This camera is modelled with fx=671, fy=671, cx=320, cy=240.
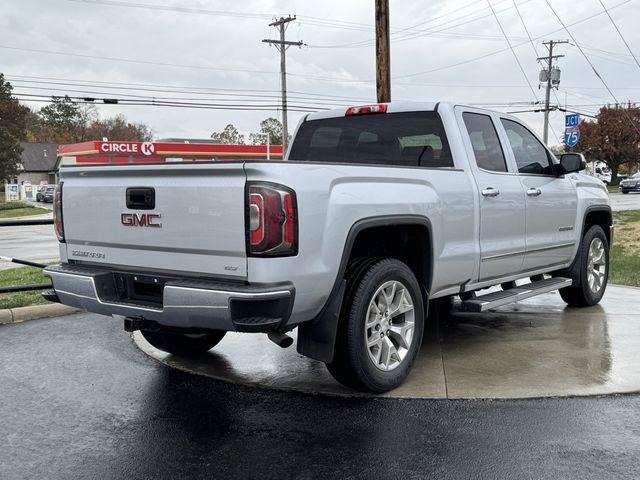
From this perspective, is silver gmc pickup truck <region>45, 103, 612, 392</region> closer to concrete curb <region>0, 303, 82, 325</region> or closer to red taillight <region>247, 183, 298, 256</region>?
red taillight <region>247, 183, 298, 256</region>

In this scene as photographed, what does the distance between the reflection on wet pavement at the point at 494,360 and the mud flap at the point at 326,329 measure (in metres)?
0.56

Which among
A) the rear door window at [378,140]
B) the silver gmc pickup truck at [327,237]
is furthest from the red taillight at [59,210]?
the rear door window at [378,140]

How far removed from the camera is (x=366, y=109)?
6.02 meters

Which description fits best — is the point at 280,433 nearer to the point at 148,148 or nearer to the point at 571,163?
the point at 571,163

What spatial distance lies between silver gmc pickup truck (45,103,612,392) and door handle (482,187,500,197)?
0.04 meters

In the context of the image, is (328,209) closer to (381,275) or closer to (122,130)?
(381,275)

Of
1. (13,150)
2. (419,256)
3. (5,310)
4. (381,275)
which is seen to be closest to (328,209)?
(381,275)

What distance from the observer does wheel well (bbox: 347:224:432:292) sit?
465 centimetres

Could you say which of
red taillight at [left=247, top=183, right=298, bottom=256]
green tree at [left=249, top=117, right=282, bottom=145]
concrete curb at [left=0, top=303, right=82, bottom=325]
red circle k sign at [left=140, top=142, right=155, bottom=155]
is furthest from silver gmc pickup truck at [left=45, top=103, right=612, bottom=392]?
green tree at [left=249, top=117, right=282, bottom=145]

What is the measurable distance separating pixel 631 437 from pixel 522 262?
244cm

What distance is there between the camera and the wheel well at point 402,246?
465 centimetres

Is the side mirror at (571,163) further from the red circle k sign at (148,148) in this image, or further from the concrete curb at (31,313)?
the red circle k sign at (148,148)

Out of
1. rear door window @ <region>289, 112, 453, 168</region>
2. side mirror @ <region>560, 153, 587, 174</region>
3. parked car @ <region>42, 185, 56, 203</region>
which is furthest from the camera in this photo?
parked car @ <region>42, 185, 56, 203</region>

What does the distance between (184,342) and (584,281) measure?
4346 mm
